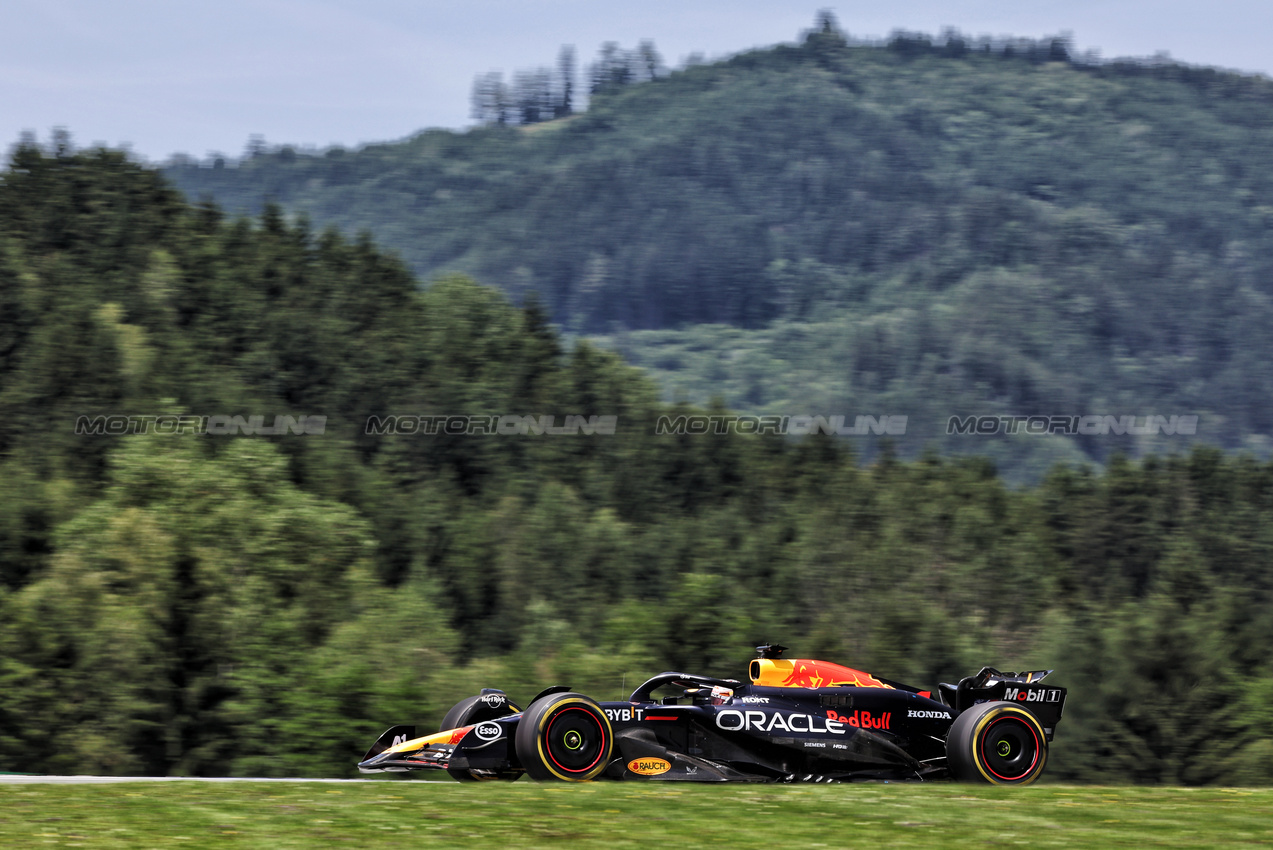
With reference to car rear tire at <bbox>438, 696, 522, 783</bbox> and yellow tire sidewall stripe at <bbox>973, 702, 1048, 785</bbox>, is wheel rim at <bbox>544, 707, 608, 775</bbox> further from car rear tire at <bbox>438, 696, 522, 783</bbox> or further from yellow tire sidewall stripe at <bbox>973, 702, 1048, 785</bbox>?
yellow tire sidewall stripe at <bbox>973, 702, 1048, 785</bbox>

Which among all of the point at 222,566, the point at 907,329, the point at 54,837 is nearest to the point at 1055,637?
the point at 222,566

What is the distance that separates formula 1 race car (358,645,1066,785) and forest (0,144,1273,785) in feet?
53.0

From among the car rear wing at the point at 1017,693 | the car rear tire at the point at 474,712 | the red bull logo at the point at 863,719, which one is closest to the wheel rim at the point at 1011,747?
the car rear wing at the point at 1017,693

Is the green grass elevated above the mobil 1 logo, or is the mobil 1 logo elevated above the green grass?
the mobil 1 logo

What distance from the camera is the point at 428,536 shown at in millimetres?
60406

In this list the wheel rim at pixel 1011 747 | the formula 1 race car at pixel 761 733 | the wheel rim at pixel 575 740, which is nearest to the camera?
the wheel rim at pixel 575 740

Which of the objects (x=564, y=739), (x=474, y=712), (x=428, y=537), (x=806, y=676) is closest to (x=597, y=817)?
(x=564, y=739)

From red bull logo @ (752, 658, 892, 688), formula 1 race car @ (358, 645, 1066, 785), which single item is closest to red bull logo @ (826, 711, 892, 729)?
formula 1 race car @ (358, 645, 1066, 785)

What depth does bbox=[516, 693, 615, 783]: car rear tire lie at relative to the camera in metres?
12.4

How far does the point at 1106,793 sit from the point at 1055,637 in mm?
36579

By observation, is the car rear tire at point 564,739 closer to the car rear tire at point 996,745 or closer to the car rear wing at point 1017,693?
the car rear tire at point 996,745

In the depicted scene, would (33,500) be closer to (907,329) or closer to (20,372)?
(20,372)

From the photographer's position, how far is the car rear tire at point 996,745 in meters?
13.8

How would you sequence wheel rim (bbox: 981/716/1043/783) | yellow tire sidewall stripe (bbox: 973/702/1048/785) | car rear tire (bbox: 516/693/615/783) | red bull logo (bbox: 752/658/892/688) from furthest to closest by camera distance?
red bull logo (bbox: 752/658/892/688), wheel rim (bbox: 981/716/1043/783), yellow tire sidewall stripe (bbox: 973/702/1048/785), car rear tire (bbox: 516/693/615/783)
